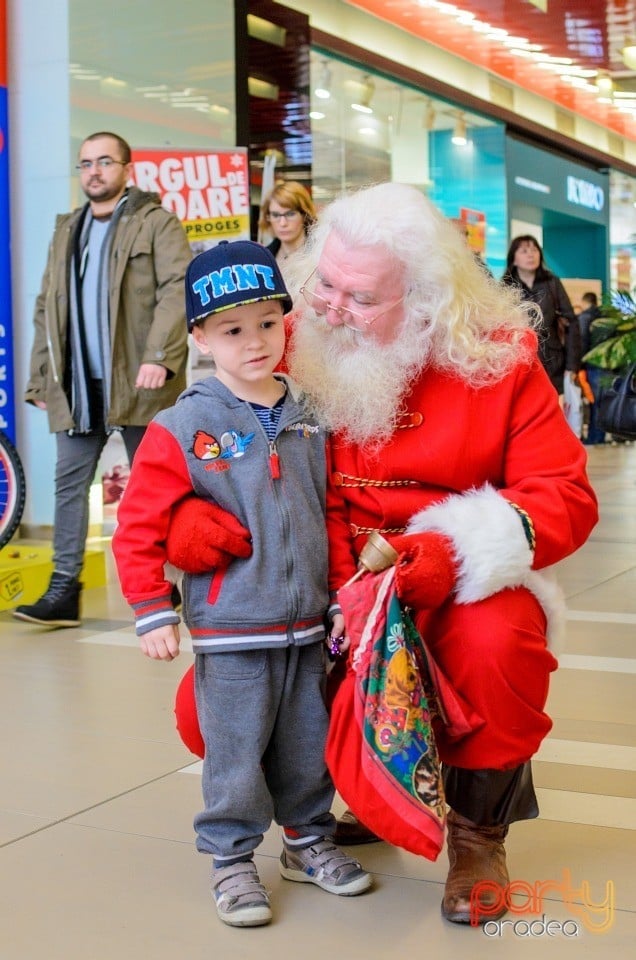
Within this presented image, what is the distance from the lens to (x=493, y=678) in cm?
213

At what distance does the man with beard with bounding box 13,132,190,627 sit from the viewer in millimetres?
4680

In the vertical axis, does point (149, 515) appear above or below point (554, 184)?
below

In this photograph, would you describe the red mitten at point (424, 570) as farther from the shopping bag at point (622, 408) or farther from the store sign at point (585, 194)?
the store sign at point (585, 194)

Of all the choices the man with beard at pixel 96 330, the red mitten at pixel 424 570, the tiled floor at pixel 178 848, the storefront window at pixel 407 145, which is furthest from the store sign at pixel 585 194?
the red mitten at pixel 424 570

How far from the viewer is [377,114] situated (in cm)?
1422

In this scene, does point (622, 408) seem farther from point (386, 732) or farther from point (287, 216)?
point (386, 732)

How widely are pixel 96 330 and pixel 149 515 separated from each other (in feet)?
8.69

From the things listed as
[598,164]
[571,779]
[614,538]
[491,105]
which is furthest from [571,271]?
[571,779]

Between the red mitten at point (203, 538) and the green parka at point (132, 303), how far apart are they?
2.42m

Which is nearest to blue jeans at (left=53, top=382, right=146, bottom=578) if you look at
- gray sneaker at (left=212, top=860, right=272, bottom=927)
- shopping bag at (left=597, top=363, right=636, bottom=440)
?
shopping bag at (left=597, top=363, right=636, bottom=440)

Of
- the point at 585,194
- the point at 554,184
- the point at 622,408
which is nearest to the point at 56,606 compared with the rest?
the point at 622,408

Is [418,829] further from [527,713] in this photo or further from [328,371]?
[328,371]

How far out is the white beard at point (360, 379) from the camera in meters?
2.34

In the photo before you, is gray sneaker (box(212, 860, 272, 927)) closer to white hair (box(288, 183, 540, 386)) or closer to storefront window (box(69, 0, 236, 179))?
white hair (box(288, 183, 540, 386))
